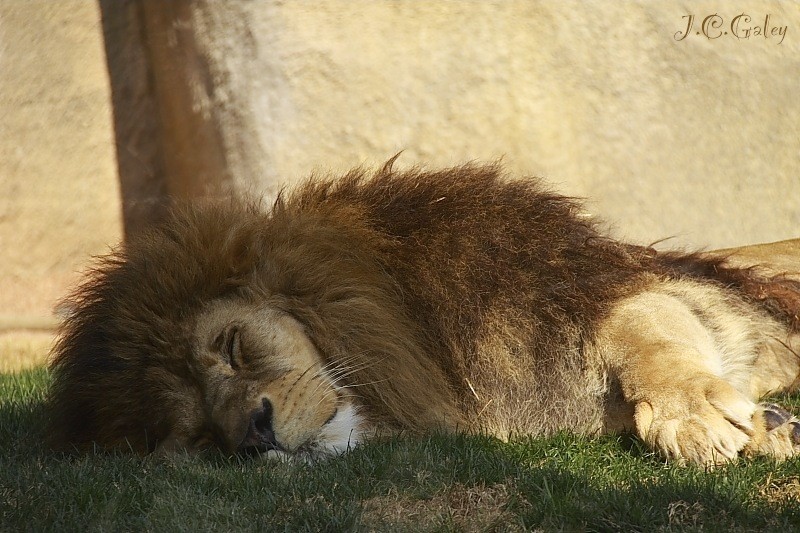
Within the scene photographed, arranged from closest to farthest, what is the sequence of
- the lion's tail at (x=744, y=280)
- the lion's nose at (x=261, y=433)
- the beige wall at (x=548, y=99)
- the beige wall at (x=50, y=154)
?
the lion's nose at (x=261, y=433) → the lion's tail at (x=744, y=280) → the beige wall at (x=548, y=99) → the beige wall at (x=50, y=154)

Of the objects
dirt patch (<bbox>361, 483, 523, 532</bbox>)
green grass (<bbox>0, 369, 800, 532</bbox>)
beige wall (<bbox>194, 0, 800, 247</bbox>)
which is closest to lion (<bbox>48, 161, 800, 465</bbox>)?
green grass (<bbox>0, 369, 800, 532</bbox>)

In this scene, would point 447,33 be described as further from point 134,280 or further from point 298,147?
point 134,280

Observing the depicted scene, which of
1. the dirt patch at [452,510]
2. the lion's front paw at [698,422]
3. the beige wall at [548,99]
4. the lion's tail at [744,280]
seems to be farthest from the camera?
the beige wall at [548,99]

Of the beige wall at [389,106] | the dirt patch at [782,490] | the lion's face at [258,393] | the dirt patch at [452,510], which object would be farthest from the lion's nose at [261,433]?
the beige wall at [389,106]

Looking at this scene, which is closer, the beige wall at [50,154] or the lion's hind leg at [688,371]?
the lion's hind leg at [688,371]

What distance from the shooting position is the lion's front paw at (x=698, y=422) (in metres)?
3.04

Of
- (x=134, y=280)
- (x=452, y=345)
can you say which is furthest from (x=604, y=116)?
(x=134, y=280)

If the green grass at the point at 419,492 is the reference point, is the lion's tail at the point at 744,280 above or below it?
above

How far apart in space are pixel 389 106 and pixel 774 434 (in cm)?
341

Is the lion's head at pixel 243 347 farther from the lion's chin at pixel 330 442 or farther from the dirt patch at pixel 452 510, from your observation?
the dirt patch at pixel 452 510

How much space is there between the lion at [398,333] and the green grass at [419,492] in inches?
5.7

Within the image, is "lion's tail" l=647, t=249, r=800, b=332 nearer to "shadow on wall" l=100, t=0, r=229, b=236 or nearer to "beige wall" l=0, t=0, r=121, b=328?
"shadow on wall" l=100, t=0, r=229, b=236

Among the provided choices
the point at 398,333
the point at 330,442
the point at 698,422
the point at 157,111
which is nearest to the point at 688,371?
the point at 698,422

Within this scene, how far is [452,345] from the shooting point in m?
3.64
